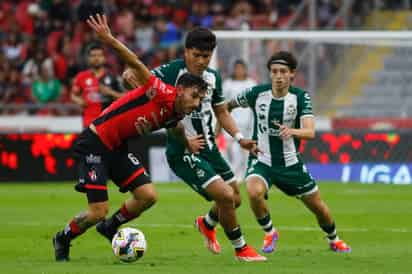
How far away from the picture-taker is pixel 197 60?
1158 cm

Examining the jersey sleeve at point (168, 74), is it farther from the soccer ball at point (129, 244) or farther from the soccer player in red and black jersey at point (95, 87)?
the soccer player in red and black jersey at point (95, 87)

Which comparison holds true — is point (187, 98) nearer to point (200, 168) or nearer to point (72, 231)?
point (200, 168)

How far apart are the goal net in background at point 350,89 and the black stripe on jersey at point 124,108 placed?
1152 cm

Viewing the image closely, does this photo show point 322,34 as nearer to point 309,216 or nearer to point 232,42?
point 232,42

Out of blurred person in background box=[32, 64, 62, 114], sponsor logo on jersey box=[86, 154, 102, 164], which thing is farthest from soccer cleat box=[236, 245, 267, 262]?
blurred person in background box=[32, 64, 62, 114]

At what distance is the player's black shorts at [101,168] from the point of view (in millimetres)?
10914

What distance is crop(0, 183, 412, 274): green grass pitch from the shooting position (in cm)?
1077

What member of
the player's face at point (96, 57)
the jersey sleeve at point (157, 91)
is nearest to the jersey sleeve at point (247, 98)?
the jersey sleeve at point (157, 91)

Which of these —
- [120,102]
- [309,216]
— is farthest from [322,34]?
[120,102]

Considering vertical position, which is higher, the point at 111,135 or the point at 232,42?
the point at 111,135

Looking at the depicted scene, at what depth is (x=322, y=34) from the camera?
886 inches

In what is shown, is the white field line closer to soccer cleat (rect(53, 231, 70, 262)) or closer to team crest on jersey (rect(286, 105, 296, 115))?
team crest on jersey (rect(286, 105, 296, 115))

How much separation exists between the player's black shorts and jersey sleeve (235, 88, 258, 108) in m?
2.30

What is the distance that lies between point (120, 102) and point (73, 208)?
7013 mm
